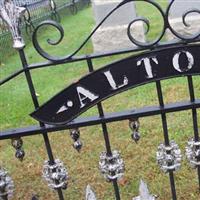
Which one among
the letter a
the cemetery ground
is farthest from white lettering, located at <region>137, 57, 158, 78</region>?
the cemetery ground

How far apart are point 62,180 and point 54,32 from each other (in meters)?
8.37

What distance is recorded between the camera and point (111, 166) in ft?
6.53

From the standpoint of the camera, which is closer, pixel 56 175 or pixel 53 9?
pixel 56 175

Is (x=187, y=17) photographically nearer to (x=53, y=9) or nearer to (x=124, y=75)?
(x=53, y=9)

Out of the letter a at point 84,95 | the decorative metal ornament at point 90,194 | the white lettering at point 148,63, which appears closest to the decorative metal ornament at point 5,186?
the decorative metal ornament at point 90,194

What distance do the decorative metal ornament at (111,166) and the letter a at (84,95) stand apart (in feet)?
0.99

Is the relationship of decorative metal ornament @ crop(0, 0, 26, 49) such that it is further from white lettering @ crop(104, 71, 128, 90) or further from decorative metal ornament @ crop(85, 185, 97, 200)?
decorative metal ornament @ crop(85, 185, 97, 200)

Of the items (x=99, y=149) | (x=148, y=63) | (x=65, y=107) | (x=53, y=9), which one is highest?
(x=148, y=63)

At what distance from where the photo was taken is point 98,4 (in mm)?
6852

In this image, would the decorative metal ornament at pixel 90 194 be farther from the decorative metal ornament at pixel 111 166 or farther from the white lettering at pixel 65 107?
the white lettering at pixel 65 107

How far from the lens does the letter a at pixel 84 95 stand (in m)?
1.80

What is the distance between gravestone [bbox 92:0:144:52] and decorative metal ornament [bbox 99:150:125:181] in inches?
198

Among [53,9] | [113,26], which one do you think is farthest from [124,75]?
[53,9]

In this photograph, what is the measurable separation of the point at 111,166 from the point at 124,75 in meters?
0.44
